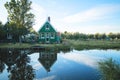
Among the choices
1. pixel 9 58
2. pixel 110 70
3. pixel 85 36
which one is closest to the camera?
pixel 110 70

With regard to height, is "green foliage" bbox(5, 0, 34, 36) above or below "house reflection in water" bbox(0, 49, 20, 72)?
above

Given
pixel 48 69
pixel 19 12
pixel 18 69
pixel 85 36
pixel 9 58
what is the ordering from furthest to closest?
1. pixel 85 36
2. pixel 19 12
3. pixel 9 58
4. pixel 48 69
5. pixel 18 69

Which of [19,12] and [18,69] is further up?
[19,12]

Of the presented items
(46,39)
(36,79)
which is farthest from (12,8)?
(36,79)

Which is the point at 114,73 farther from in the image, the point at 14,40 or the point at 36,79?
the point at 14,40

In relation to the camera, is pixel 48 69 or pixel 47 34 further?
pixel 47 34

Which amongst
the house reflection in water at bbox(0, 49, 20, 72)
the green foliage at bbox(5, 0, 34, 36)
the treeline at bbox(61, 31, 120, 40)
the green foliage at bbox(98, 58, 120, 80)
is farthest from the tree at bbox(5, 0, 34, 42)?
the treeline at bbox(61, 31, 120, 40)

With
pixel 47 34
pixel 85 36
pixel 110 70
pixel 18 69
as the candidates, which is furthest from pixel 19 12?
pixel 85 36

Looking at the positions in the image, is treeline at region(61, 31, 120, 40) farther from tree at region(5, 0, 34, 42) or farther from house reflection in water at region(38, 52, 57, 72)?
house reflection in water at region(38, 52, 57, 72)

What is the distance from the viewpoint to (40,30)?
5778 centimetres

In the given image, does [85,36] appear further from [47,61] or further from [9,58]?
[47,61]

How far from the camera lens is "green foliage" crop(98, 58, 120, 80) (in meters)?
11.5

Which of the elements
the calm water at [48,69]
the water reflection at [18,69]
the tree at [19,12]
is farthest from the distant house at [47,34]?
the water reflection at [18,69]

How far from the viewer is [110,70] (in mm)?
11781
